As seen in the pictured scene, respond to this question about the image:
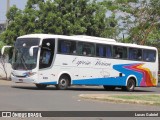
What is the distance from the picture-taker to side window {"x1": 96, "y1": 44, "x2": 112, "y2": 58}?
103 ft

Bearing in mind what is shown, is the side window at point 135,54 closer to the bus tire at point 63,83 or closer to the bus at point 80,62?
the bus at point 80,62

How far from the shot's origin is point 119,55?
32.6 m

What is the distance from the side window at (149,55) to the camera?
113ft

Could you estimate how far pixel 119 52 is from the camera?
32719mm

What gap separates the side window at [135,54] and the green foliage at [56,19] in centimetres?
748

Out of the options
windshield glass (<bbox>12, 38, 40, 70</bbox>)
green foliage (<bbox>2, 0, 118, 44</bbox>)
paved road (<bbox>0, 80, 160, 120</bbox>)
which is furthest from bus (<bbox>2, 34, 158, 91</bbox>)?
green foliage (<bbox>2, 0, 118, 44</bbox>)

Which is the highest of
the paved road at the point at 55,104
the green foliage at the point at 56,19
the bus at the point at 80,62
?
the green foliage at the point at 56,19

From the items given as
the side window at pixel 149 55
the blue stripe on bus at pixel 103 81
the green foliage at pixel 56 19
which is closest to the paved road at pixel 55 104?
the blue stripe on bus at pixel 103 81

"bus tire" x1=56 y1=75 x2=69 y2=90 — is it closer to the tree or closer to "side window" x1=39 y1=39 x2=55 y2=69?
"side window" x1=39 y1=39 x2=55 y2=69

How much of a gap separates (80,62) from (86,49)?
937mm

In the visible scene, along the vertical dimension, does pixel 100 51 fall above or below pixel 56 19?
below

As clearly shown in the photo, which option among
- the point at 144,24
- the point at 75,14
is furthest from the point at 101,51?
the point at 144,24

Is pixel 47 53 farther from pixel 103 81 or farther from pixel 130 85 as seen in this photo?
pixel 130 85

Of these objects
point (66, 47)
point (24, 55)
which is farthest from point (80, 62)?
point (24, 55)
